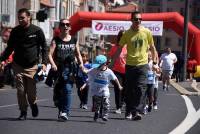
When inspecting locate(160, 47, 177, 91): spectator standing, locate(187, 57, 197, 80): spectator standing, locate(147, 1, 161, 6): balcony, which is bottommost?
locate(187, 57, 197, 80): spectator standing

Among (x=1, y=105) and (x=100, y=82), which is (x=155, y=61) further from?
(x=1, y=105)

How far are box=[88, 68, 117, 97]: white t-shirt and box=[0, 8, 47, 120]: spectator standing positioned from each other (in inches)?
45.9

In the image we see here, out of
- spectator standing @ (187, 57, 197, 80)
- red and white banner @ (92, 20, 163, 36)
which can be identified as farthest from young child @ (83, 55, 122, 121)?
spectator standing @ (187, 57, 197, 80)

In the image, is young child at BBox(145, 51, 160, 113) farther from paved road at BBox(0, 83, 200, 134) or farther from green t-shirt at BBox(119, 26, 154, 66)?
green t-shirt at BBox(119, 26, 154, 66)

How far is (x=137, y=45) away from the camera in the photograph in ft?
42.0

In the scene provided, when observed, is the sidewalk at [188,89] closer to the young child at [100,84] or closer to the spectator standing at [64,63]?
the young child at [100,84]

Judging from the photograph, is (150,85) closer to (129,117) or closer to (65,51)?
(129,117)

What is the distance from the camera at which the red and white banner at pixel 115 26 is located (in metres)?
34.3

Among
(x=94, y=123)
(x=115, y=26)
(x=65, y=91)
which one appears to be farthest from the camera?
(x=115, y=26)

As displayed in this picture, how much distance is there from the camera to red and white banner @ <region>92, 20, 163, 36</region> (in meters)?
34.3

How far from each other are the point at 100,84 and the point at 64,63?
82 centimetres

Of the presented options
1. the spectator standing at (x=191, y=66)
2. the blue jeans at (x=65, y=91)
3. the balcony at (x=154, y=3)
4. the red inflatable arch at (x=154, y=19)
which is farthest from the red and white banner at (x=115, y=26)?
the balcony at (x=154, y=3)

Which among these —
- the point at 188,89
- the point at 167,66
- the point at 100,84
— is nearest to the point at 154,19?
the point at 167,66

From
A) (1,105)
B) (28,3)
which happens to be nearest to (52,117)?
(1,105)
